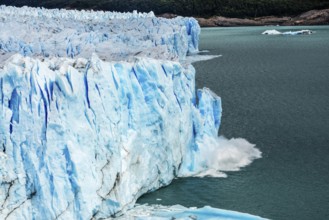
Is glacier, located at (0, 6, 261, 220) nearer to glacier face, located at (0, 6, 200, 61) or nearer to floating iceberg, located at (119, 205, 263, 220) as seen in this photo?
floating iceberg, located at (119, 205, 263, 220)

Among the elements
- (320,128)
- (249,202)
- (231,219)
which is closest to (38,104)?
(231,219)

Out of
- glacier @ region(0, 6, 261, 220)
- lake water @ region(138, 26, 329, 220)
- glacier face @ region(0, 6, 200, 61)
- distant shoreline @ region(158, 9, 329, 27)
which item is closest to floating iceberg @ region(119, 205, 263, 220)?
glacier @ region(0, 6, 261, 220)

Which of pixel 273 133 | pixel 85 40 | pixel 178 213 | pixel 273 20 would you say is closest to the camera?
pixel 178 213

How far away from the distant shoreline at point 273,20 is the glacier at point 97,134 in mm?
48211

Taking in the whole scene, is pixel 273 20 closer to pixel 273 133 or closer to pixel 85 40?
pixel 85 40

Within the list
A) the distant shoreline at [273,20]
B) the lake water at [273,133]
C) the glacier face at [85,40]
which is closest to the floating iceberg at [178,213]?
the lake water at [273,133]

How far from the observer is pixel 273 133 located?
46.6 feet

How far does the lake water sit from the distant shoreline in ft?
90.1

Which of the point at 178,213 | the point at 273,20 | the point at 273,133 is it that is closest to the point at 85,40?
the point at 273,133

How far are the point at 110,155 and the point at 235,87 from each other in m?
13.4

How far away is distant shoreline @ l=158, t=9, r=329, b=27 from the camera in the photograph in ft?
185

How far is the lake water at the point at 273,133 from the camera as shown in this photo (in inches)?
372

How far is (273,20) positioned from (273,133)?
157 feet

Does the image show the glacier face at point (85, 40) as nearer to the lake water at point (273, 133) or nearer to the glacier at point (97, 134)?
the glacier at point (97, 134)
